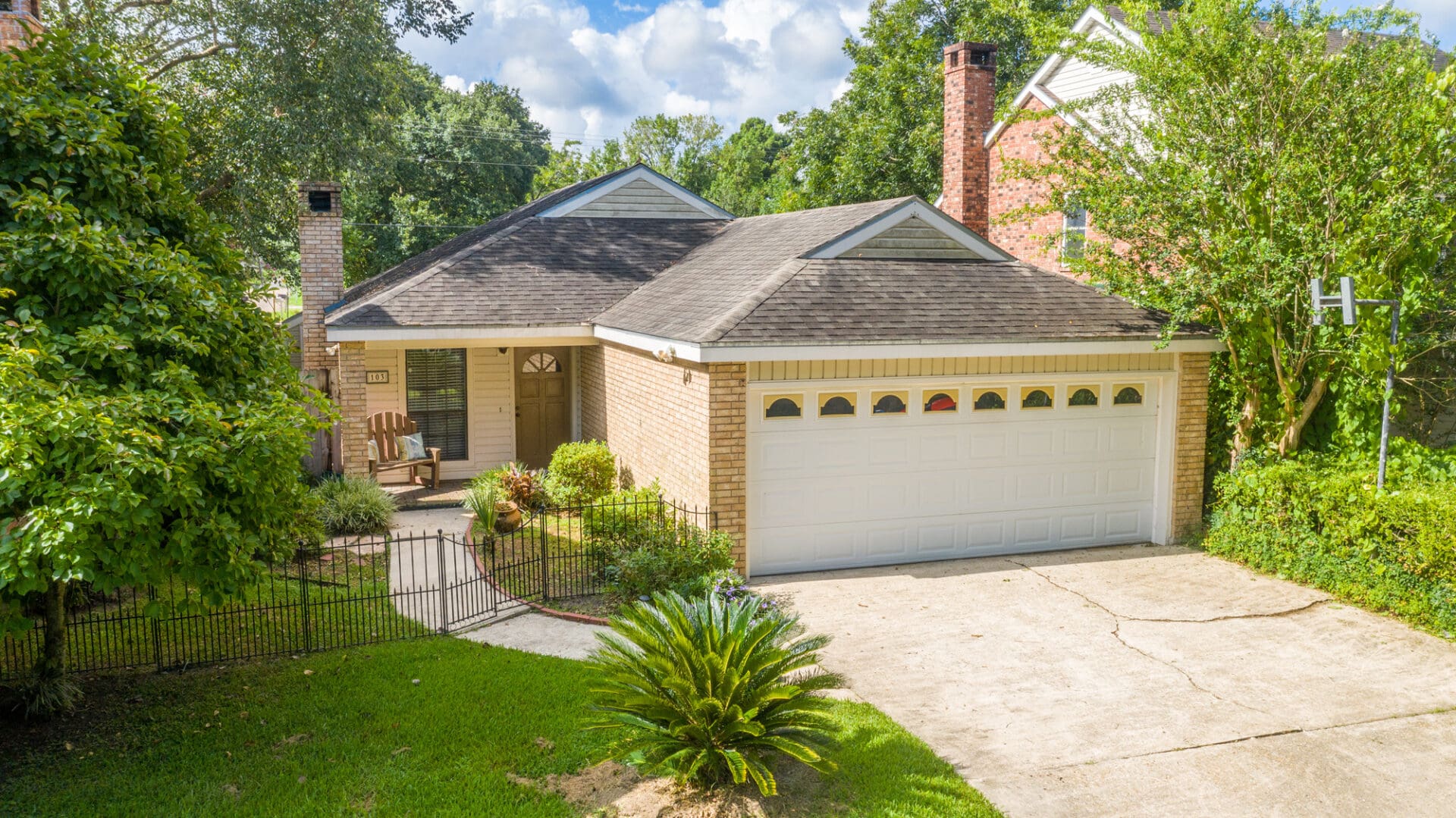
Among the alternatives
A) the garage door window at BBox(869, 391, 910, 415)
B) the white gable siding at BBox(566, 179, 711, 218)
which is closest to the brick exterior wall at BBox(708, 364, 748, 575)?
the garage door window at BBox(869, 391, 910, 415)

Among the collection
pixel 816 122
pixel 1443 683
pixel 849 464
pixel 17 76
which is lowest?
pixel 1443 683

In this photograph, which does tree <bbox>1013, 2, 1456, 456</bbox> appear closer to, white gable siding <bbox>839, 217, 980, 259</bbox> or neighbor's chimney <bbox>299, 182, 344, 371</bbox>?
white gable siding <bbox>839, 217, 980, 259</bbox>

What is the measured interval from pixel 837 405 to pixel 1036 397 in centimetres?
266

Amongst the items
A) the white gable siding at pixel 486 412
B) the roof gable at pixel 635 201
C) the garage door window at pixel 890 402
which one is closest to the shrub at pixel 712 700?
the garage door window at pixel 890 402

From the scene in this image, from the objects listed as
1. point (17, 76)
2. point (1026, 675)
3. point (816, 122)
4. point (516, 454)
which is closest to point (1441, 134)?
point (1026, 675)

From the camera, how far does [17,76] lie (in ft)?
23.0

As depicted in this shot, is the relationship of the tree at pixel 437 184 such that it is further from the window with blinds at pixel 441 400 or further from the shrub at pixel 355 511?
the shrub at pixel 355 511

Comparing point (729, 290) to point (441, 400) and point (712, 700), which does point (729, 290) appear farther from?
point (712, 700)

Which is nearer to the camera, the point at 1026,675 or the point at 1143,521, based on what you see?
the point at 1026,675

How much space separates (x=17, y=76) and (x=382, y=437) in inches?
358

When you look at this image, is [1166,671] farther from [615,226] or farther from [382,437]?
[615,226]

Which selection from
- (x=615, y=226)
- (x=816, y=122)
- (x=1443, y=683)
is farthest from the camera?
(x=816, y=122)

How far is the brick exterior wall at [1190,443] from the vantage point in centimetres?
1280

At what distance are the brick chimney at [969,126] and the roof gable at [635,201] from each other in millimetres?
5087
